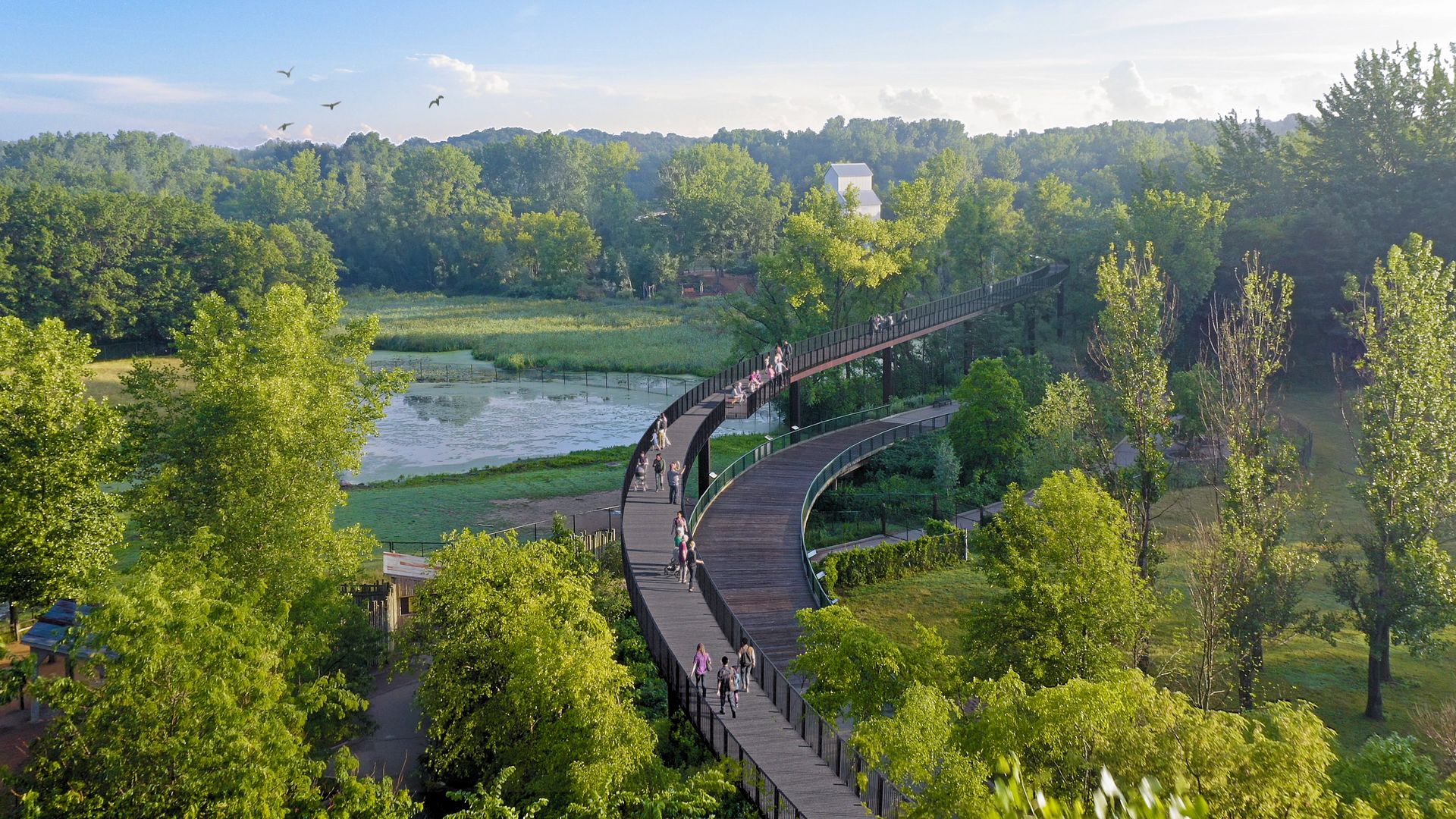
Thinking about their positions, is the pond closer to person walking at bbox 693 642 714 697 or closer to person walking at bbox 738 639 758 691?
person walking at bbox 738 639 758 691

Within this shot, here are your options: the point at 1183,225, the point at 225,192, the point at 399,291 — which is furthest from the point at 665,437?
the point at 225,192

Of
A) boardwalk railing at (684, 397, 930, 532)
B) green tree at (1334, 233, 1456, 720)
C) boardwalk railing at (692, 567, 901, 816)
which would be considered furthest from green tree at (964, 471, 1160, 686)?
boardwalk railing at (684, 397, 930, 532)

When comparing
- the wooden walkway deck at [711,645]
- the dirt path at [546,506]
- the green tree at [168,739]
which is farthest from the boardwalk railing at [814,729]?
the dirt path at [546,506]

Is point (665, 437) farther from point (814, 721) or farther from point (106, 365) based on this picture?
point (106, 365)

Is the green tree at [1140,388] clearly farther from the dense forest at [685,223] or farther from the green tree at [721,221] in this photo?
the green tree at [721,221]

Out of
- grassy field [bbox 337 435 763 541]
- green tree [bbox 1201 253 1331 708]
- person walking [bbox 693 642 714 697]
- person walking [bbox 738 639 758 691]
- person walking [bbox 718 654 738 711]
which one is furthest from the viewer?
grassy field [bbox 337 435 763 541]

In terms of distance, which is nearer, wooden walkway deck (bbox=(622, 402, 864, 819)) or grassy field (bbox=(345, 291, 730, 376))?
wooden walkway deck (bbox=(622, 402, 864, 819))

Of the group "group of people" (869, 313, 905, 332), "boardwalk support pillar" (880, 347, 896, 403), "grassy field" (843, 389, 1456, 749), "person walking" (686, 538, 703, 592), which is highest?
"group of people" (869, 313, 905, 332)
